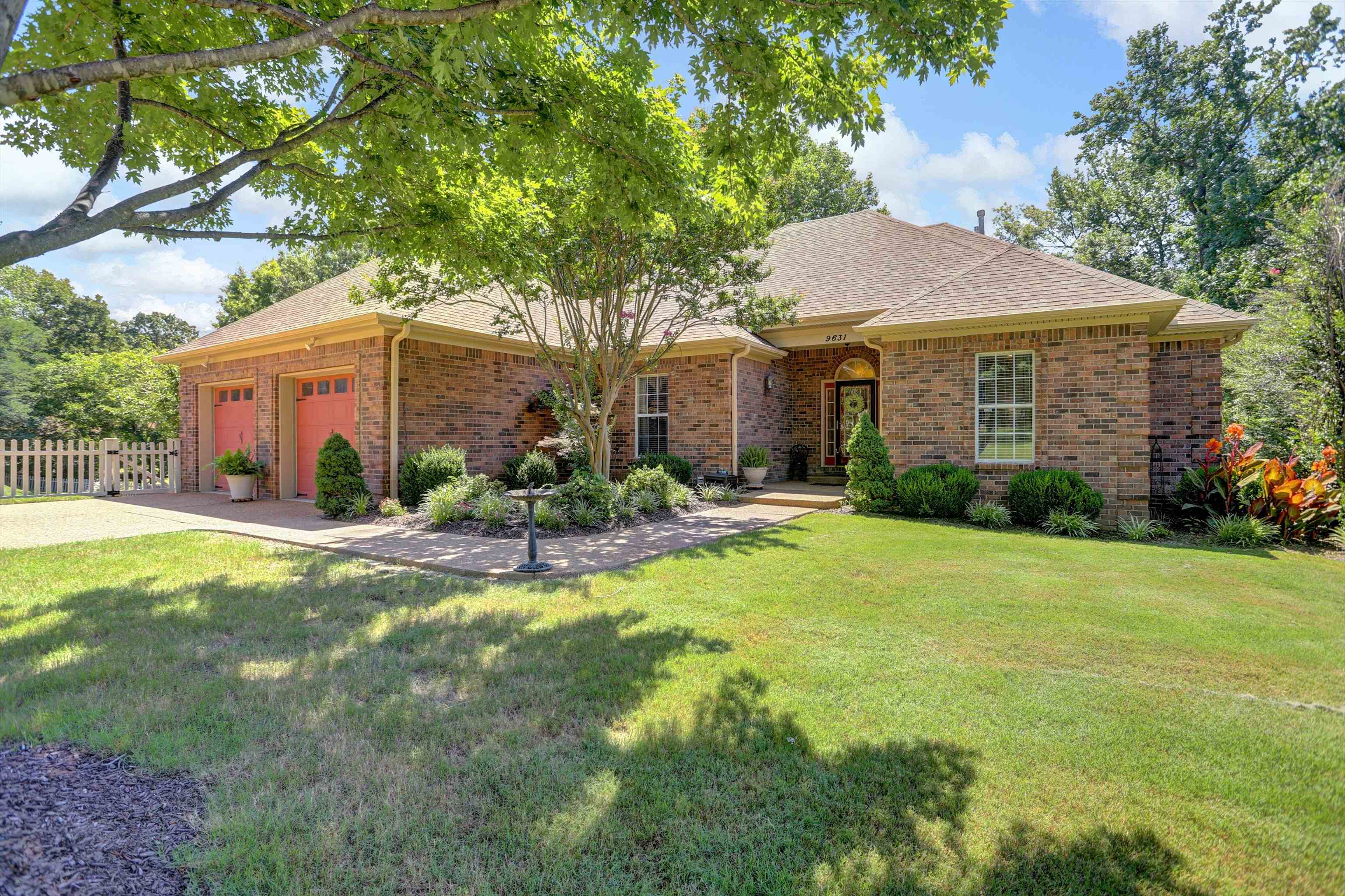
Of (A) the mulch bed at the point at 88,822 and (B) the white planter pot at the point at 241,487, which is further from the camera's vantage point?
(B) the white planter pot at the point at 241,487

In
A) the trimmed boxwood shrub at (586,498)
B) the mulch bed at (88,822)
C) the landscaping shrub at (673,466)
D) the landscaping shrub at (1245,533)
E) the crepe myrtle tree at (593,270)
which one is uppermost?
the crepe myrtle tree at (593,270)

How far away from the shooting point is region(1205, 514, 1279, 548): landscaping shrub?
8.18 meters

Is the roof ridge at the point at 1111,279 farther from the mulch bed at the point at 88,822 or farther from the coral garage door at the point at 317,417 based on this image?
the coral garage door at the point at 317,417

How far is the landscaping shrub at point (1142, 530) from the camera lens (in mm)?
8672

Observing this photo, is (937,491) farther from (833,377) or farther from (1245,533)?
(833,377)

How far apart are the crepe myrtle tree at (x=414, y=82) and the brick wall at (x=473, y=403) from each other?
5.68m

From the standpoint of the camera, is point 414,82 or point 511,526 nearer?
point 414,82

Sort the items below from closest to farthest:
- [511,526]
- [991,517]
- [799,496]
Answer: [511,526] → [991,517] → [799,496]

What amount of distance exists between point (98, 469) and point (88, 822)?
17556 mm

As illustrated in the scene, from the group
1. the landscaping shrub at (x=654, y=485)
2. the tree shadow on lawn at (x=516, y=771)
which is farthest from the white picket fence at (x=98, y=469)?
the tree shadow on lawn at (x=516, y=771)

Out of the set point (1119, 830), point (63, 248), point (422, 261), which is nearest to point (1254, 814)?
point (1119, 830)

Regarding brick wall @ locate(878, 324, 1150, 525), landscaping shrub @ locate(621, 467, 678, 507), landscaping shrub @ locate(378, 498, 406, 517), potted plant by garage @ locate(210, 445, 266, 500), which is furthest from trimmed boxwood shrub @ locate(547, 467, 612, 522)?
potted plant by garage @ locate(210, 445, 266, 500)

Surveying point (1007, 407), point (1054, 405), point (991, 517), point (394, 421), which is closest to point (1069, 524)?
point (991, 517)

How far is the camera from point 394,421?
1105 cm
